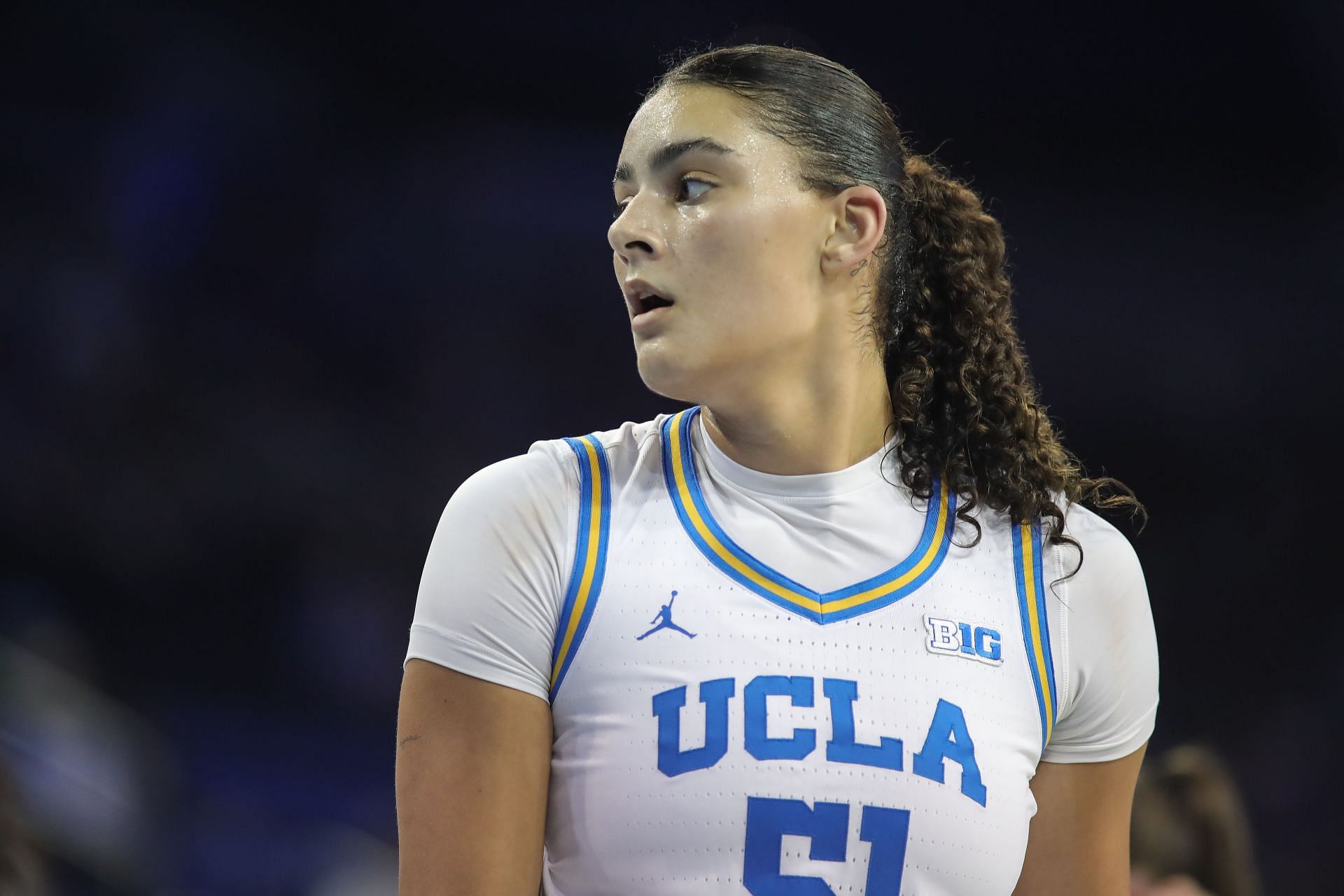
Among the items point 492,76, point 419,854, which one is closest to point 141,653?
point 492,76

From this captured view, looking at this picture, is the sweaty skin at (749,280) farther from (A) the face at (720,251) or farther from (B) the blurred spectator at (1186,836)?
(B) the blurred spectator at (1186,836)

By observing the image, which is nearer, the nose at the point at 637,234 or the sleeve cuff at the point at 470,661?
the sleeve cuff at the point at 470,661

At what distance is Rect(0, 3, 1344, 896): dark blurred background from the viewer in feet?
14.7

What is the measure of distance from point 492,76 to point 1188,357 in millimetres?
2920

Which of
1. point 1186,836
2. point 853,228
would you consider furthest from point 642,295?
point 1186,836

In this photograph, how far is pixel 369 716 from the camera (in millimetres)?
4695

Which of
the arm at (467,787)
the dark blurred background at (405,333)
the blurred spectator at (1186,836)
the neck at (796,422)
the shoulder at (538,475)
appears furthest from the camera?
the dark blurred background at (405,333)

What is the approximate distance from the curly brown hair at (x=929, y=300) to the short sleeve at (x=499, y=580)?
530 mm

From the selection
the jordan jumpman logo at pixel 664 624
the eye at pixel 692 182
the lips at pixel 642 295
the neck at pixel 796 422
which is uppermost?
the eye at pixel 692 182

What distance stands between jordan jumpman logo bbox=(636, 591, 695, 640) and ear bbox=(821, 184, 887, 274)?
519 millimetres

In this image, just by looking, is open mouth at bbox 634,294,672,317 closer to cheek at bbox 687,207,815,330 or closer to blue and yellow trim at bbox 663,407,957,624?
cheek at bbox 687,207,815,330

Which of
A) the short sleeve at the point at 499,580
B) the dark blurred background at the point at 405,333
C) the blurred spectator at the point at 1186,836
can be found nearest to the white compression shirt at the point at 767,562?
the short sleeve at the point at 499,580

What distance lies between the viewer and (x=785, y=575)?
1.78m

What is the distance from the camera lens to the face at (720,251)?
1789mm
